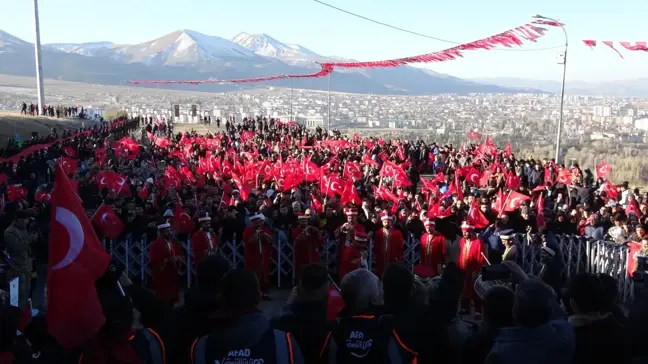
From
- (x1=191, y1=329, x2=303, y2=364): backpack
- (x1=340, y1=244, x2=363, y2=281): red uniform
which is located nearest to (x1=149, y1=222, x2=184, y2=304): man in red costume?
(x1=340, y1=244, x2=363, y2=281): red uniform

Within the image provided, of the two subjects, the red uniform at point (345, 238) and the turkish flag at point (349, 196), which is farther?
the turkish flag at point (349, 196)

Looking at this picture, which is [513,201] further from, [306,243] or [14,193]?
[14,193]

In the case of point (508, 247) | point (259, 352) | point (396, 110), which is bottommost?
point (396, 110)

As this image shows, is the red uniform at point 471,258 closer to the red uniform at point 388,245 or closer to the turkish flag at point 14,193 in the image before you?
the red uniform at point 388,245

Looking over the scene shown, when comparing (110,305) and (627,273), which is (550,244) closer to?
(627,273)

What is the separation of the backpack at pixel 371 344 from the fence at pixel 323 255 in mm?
7978

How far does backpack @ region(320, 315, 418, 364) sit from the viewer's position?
11.7ft

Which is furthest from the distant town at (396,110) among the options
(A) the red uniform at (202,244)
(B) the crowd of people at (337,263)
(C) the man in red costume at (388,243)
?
(C) the man in red costume at (388,243)

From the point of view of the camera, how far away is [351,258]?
9227mm

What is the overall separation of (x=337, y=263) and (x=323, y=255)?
0.70 m

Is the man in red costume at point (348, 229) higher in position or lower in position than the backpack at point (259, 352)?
lower

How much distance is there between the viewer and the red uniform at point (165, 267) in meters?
9.22

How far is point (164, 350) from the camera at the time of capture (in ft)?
12.6

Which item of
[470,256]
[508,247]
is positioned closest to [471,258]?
[470,256]
